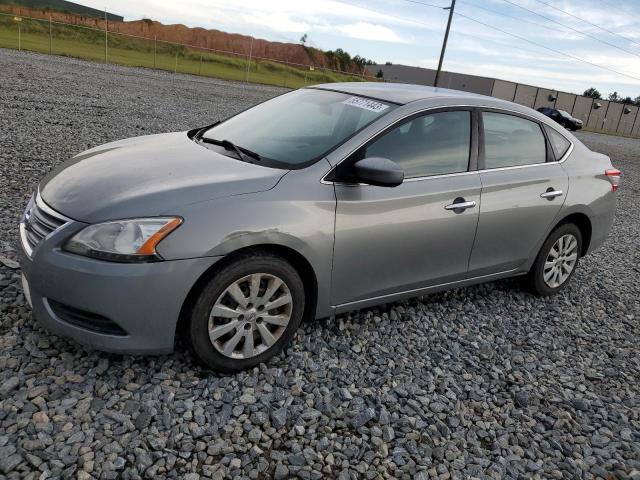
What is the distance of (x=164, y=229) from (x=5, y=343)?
49.1 inches

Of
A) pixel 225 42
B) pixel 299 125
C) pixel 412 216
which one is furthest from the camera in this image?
pixel 225 42

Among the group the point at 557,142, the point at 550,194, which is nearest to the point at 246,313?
the point at 550,194

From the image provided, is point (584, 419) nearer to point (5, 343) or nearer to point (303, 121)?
point (303, 121)

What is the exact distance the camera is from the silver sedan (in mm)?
2719

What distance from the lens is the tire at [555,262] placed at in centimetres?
464

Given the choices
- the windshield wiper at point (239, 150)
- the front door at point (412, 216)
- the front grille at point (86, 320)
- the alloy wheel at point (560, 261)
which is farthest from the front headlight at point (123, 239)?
the alloy wheel at point (560, 261)

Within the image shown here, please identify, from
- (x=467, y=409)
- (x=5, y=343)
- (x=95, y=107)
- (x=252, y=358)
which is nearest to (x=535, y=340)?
(x=467, y=409)

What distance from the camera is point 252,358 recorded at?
3.14m

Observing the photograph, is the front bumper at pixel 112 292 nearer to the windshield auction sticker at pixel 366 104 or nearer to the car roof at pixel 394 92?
the windshield auction sticker at pixel 366 104

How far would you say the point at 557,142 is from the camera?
4.64 meters

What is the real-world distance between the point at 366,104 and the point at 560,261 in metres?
2.42

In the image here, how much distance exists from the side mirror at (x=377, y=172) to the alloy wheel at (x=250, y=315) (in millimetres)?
788

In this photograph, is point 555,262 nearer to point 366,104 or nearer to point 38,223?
point 366,104

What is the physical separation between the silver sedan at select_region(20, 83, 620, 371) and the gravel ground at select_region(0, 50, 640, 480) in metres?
0.27
